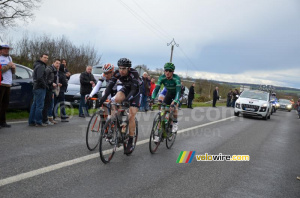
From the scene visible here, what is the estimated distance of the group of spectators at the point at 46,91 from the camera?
809 cm

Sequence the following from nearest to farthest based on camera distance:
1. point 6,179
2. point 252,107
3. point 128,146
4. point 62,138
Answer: point 6,179
point 128,146
point 62,138
point 252,107

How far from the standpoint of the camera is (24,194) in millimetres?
3467

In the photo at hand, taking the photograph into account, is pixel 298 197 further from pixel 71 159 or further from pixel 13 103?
pixel 13 103

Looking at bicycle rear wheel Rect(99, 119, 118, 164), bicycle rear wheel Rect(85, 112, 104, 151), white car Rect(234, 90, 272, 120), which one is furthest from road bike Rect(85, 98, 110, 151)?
white car Rect(234, 90, 272, 120)

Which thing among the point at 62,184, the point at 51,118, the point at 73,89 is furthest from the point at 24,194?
the point at 73,89

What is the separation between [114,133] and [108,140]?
0.17m

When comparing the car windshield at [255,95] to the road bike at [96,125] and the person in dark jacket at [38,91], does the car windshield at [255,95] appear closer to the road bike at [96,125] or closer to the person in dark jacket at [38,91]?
the person in dark jacket at [38,91]

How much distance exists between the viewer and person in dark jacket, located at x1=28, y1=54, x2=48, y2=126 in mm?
8070

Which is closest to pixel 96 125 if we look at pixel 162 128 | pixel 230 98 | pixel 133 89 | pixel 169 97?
pixel 133 89

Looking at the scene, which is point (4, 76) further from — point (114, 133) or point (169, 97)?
point (169, 97)

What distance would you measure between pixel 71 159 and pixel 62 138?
192cm

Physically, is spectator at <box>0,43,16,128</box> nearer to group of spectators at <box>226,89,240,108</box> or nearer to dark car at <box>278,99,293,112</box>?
group of spectators at <box>226,89,240,108</box>

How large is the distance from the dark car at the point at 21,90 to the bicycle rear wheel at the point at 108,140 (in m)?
5.04

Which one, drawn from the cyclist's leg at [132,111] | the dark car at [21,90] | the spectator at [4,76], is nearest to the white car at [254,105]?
the dark car at [21,90]
